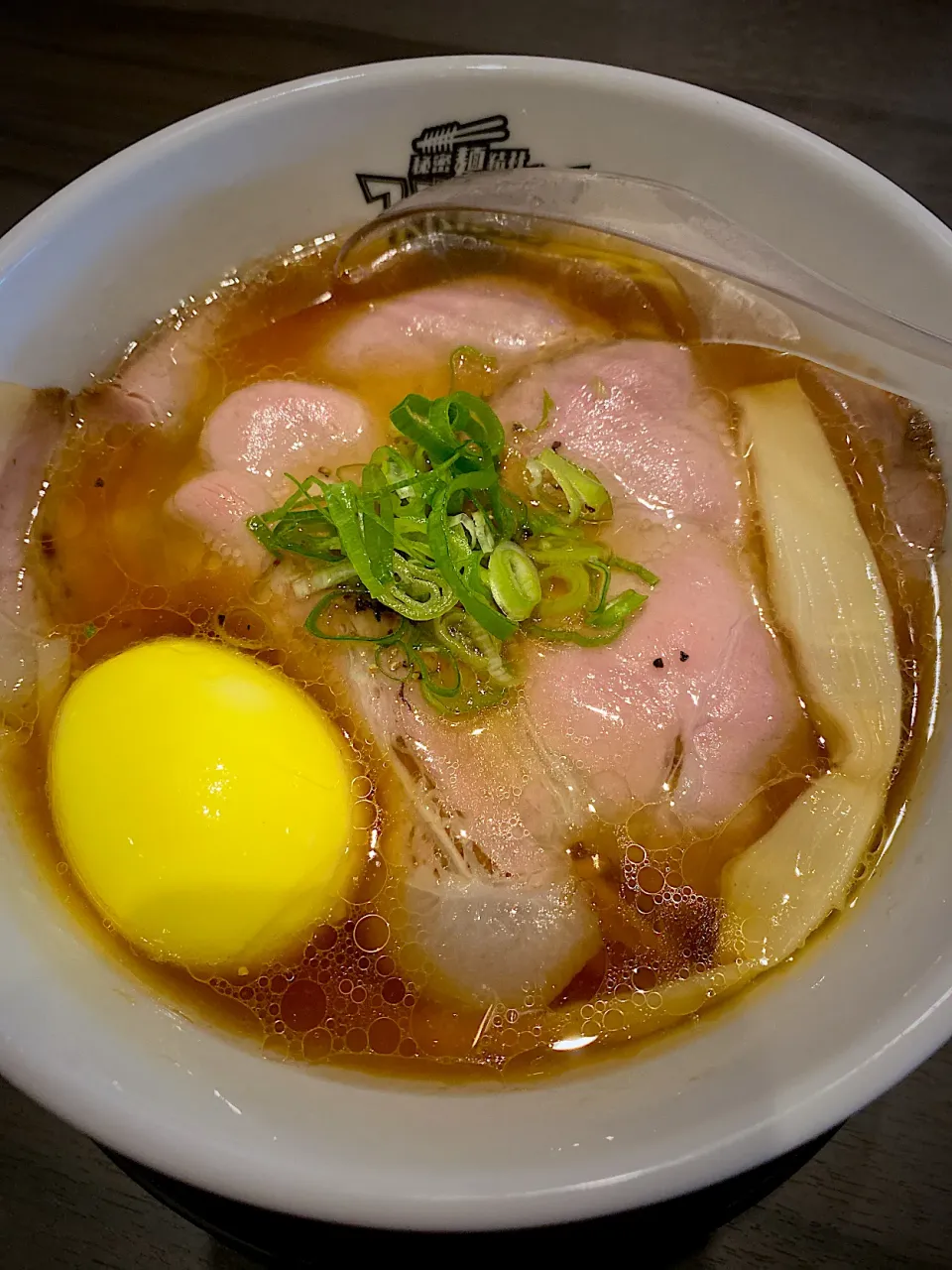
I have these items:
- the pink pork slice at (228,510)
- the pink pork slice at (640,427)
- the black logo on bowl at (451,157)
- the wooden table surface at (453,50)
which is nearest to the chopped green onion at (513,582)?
the pink pork slice at (640,427)

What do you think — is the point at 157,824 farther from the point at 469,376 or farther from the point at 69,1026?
the point at 469,376

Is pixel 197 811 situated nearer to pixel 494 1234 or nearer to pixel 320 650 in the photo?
pixel 320 650

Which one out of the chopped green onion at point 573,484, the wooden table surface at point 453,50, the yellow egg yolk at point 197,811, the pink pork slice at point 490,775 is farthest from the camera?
the wooden table surface at point 453,50

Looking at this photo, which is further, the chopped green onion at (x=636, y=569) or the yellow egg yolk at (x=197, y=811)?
the chopped green onion at (x=636, y=569)

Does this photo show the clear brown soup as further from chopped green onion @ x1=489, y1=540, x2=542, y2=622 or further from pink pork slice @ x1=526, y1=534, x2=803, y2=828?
chopped green onion @ x1=489, y1=540, x2=542, y2=622

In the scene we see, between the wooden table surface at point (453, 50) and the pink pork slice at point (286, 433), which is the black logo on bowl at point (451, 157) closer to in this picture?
the pink pork slice at point (286, 433)

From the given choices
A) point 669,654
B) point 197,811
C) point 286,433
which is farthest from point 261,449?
point 669,654
